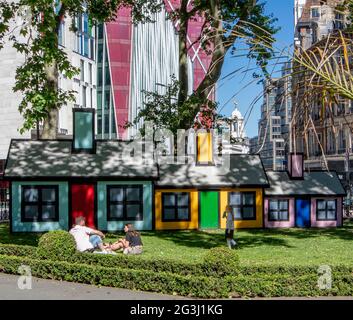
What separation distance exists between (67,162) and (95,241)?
37.0 ft

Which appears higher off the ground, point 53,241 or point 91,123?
point 91,123

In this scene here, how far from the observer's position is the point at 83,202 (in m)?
26.3

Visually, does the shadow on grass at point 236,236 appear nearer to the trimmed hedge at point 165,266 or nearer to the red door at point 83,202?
the red door at point 83,202

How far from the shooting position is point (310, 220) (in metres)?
29.4

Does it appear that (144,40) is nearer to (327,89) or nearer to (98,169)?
(98,169)

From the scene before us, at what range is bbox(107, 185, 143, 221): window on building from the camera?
26500 mm

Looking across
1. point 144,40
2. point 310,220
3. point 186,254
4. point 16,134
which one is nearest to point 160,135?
point 310,220

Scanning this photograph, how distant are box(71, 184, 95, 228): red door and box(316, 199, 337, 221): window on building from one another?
40.6ft

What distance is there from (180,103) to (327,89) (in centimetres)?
2557

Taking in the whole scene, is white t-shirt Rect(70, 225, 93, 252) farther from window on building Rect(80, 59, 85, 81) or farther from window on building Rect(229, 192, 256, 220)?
window on building Rect(80, 59, 85, 81)

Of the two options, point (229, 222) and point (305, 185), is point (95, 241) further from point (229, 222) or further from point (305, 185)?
point (305, 185)

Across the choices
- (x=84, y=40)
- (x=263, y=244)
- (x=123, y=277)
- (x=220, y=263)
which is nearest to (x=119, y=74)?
(x=84, y=40)
